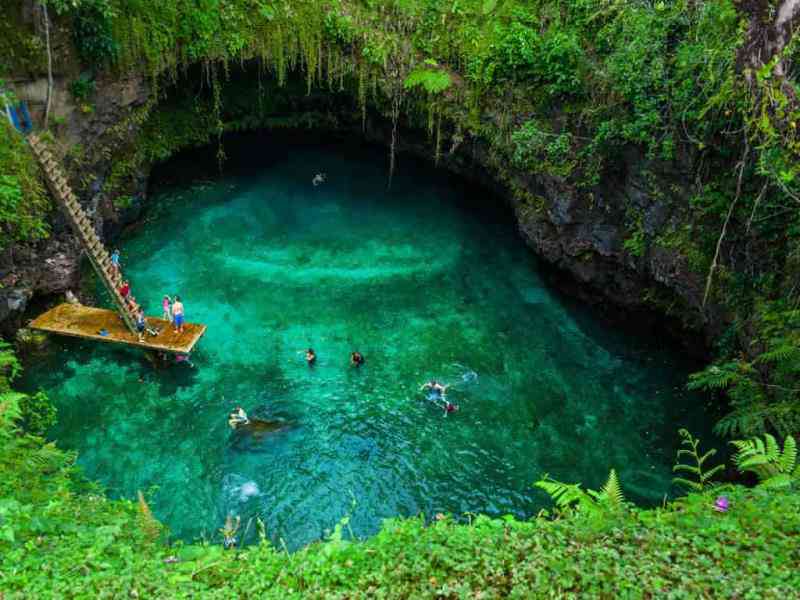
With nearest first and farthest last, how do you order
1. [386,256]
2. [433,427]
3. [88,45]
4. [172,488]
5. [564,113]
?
[172,488]
[433,427]
[88,45]
[564,113]
[386,256]

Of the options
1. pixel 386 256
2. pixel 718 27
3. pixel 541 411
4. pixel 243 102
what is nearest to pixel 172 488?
pixel 541 411

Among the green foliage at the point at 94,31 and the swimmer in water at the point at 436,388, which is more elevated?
the green foliage at the point at 94,31

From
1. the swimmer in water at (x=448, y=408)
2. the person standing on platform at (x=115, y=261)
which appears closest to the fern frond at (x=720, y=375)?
the swimmer in water at (x=448, y=408)

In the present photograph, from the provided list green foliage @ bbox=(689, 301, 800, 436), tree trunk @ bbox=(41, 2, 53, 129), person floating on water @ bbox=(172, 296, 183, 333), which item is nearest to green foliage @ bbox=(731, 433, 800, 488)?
green foliage @ bbox=(689, 301, 800, 436)

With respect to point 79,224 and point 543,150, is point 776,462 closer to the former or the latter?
point 543,150

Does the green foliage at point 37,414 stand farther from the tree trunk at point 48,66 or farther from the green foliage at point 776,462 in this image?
the green foliage at point 776,462

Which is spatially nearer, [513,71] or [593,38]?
[593,38]

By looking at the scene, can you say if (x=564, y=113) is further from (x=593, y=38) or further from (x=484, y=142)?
(x=484, y=142)
